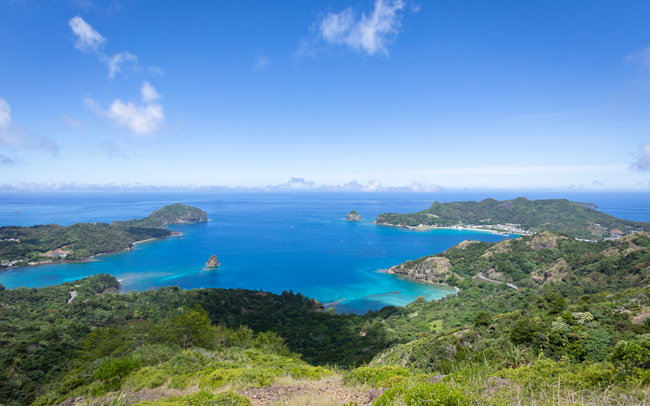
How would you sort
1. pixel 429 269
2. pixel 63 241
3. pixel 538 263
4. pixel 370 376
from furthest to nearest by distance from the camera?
pixel 63 241
pixel 429 269
pixel 538 263
pixel 370 376

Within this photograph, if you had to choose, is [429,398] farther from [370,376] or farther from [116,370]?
[116,370]

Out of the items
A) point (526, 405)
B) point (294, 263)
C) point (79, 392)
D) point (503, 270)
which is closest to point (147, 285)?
point (294, 263)

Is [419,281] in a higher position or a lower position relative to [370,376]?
lower

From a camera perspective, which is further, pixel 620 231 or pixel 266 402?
pixel 620 231

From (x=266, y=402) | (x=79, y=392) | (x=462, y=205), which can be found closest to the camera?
(x=266, y=402)

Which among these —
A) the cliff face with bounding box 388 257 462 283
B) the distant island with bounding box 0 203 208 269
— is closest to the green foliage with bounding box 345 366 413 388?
the cliff face with bounding box 388 257 462 283

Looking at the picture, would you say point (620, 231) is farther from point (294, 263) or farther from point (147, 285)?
point (147, 285)

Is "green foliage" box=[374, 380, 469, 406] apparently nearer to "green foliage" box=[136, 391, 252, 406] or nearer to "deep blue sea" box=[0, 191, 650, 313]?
"green foliage" box=[136, 391, 252, 406]

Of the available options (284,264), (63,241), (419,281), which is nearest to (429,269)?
(419,281)
